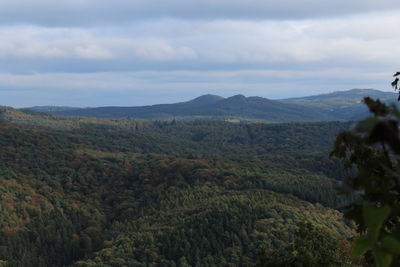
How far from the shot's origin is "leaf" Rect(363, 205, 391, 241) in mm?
4742

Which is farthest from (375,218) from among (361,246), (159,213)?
(159,213)

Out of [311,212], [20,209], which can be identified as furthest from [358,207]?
[20,209]

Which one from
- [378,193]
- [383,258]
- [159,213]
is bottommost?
[159,213]

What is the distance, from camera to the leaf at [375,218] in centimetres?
474

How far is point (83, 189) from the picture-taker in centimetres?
18788

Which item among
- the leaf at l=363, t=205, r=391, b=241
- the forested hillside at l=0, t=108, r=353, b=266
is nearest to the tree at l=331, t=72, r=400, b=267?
the leaf at l=363, t=205, r=391, b=241

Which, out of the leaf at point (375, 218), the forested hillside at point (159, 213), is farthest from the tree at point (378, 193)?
the forested hillside at point (159, 213)

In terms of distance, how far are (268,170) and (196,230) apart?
8544 cm

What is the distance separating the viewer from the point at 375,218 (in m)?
4.79

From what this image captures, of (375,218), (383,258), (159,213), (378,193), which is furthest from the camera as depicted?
(159,213)

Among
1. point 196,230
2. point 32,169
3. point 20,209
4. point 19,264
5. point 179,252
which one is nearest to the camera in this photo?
point 179,252

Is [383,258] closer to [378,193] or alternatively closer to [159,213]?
[378,193]

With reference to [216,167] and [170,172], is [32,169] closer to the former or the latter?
[170,172]

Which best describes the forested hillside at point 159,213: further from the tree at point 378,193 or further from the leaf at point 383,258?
the leaf at point 383,258
